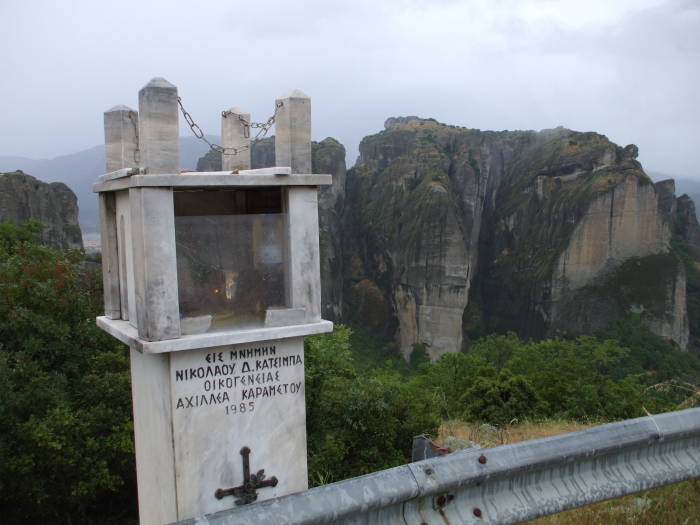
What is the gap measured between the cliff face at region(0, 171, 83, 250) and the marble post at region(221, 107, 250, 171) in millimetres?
35651

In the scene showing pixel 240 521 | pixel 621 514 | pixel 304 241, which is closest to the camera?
pixel 240 521

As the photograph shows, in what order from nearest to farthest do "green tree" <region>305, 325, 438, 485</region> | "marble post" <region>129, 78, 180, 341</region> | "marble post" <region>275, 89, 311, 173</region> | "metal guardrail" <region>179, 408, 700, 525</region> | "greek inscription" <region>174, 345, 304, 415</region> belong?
"metal guardrail" <region>179, 408, 700, 525</region>, "marble post" <region>129, 78, 180, 341</region>, "greek inscription" <region>174, 345, 304, 415</region>, "marble post" <region>275, 89, 311, 173</region>, "green tree" <region>305, 325, 438, 485</region>

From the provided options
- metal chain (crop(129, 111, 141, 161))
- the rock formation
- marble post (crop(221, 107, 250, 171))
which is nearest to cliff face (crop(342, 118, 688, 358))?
the rock formation

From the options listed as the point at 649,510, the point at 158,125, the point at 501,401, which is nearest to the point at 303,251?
the point at 158,125

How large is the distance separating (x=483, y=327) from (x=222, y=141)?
235 feet

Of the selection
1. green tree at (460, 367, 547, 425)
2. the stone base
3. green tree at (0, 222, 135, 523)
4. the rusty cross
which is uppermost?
the stone base

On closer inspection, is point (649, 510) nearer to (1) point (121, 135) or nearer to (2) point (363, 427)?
(1) point (121, 135)

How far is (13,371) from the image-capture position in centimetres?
1244

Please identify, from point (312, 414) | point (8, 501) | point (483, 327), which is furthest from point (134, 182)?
point (483, 327)

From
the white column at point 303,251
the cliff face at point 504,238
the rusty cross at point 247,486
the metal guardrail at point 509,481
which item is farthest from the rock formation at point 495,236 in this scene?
the metal guardrail at point 509,481

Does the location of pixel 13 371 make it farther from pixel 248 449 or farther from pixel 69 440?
pixel 248 449

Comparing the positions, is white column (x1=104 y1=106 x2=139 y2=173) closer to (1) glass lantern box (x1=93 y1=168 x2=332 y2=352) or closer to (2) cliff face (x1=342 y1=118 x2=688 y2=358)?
(1) glass lantern box (x1=93 y1=168 x2=332 y2=352)

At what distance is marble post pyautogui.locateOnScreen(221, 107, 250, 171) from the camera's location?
4.96 metres

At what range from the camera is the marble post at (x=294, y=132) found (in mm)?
4418
